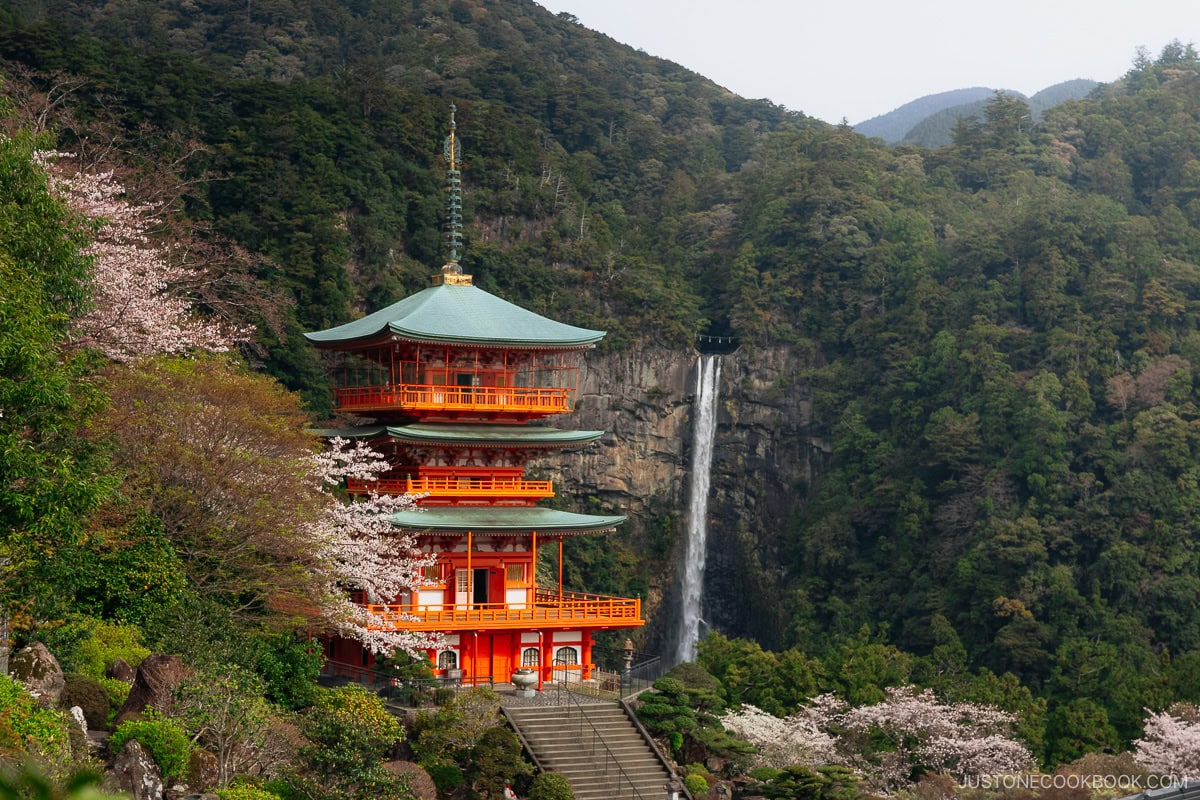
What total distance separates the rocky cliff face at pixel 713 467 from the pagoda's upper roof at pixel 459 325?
22.0 metres

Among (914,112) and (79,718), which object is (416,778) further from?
(914,112)

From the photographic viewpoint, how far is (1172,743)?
95.8 feet

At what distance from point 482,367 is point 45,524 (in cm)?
1579

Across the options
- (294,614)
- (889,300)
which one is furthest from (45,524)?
(889,300)

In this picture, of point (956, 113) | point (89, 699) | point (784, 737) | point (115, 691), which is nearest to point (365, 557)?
point (115, 691)

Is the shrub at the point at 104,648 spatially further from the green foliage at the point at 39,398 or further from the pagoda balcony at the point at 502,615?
the pagoda balcony at the point at 502,615

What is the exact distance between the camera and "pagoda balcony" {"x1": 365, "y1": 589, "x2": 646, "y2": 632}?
2773 cm

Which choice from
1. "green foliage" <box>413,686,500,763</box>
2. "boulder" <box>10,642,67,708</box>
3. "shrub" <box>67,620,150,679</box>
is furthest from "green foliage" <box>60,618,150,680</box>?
"green foliage" <box>413,686,500,763</box>

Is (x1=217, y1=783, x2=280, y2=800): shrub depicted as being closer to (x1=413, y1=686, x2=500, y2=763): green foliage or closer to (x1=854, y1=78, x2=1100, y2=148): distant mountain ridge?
(x1=413, y1=686, x2=500, y2=763): green foliage

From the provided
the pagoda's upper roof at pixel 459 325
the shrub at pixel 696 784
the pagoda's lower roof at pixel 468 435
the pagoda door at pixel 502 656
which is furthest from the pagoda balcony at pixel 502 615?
the pagoda's upper roof at pixel 459 325

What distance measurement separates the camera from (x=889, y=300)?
57156 mm

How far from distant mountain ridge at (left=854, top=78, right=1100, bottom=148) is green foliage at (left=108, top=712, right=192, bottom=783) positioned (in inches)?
3619

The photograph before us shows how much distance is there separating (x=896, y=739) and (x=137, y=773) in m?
18.4

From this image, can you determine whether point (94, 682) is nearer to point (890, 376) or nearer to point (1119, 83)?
point (890, 376)
